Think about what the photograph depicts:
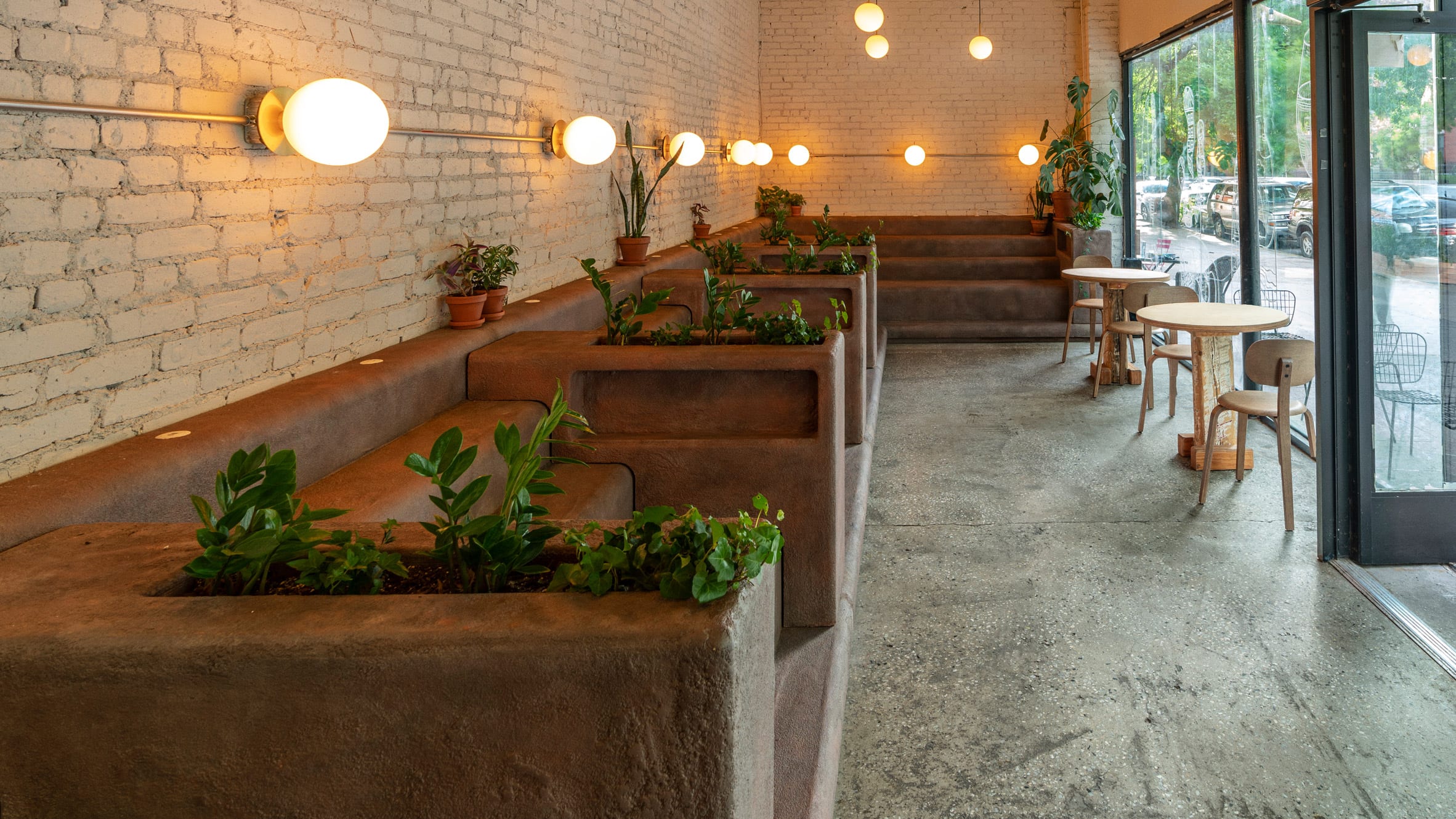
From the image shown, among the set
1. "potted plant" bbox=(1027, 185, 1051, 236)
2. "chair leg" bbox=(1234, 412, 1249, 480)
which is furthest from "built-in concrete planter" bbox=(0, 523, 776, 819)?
"potted plant" bbox=(1027, 185, 1051, 236)

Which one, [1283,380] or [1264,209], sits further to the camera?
[1264,209]

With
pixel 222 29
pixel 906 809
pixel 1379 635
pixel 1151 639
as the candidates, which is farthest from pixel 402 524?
pixel 1379 635

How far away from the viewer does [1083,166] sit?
386 inches

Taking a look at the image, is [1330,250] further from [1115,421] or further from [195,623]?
[195,623]

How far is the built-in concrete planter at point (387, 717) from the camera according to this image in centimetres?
122

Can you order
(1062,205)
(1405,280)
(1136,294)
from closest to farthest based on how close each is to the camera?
(1405,280) → (1136,294) → (1062,205)

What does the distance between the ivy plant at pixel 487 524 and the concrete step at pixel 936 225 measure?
9.94 metres

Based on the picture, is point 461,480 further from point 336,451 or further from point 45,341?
point 45,341

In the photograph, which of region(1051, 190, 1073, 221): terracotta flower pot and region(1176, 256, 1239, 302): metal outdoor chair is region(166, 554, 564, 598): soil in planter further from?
region(1051, 190, 1073, 221): terracotta flower pot

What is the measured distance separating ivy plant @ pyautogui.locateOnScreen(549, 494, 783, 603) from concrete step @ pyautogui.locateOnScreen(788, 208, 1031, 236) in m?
10.0

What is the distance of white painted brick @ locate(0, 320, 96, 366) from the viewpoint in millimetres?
2051

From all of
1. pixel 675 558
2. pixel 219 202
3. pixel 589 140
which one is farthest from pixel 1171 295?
pixel 675 558

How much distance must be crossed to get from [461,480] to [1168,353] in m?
4.55

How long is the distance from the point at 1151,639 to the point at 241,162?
9.94ft
